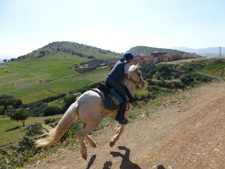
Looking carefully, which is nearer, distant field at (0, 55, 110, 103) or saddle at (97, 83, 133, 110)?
saddle at (97, 83, 133, 110)

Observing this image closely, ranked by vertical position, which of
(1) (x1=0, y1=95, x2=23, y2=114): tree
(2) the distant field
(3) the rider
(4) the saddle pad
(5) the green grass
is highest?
(3) the rider

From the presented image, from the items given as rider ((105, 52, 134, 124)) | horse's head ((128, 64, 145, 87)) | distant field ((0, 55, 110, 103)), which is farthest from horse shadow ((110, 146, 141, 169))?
distant field ((0, 55, 110, 103))

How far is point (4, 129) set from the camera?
38.1m

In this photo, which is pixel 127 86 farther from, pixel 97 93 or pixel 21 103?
pixel 21 103

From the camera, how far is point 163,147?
467 centimetres

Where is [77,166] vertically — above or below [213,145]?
below

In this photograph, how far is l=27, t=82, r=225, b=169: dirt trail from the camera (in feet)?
13.3

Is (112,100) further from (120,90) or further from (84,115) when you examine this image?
(84,115)

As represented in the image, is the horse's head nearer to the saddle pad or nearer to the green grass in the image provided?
the saddle pad

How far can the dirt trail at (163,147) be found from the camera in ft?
13.3

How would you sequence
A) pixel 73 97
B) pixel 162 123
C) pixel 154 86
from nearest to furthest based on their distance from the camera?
pixel 162 123, pixel 154 86, pixel 73 97

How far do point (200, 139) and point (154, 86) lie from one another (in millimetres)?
38464

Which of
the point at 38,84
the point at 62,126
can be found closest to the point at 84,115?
the point at 62,126

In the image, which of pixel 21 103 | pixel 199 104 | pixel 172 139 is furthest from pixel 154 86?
pixel 21 103
